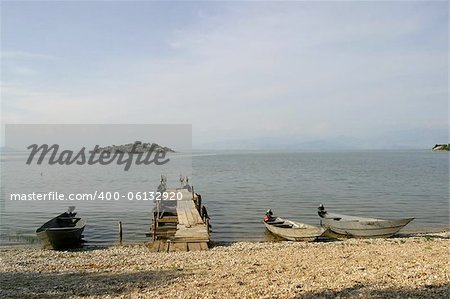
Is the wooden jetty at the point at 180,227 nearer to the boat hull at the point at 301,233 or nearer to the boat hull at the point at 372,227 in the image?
the boat hull at the point at 301,233

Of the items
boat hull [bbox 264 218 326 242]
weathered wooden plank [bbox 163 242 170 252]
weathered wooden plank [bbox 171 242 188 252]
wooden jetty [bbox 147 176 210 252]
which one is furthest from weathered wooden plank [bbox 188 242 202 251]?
boat hull [bbox 264 218 326 242]

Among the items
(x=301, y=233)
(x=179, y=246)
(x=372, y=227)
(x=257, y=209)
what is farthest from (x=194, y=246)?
(x=257, y=209)

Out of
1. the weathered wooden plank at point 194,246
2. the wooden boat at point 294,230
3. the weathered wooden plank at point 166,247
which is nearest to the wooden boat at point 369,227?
the wooden boat at point 294,230

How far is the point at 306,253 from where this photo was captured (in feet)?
62.1

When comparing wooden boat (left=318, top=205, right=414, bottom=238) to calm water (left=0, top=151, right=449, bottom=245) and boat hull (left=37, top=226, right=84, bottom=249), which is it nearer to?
calm water (left=0, top=151, right=449, bottom=245)

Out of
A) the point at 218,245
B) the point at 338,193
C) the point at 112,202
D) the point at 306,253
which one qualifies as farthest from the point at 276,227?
the point at 338,193

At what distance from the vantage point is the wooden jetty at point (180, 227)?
2142cm

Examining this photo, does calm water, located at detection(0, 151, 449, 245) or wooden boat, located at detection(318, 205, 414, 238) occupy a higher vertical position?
wooden boat, located at detection(318, 205, 414, 238)

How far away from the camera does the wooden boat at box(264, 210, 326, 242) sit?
2314cm

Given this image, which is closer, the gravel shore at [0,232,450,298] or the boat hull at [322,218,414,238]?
the gravel shore at [0,232,450,298]

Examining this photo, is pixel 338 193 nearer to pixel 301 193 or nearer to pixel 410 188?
pixel 301 193

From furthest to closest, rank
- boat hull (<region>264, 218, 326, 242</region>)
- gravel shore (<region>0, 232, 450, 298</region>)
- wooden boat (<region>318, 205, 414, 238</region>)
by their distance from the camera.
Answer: wooden boat (<region>318, 205, 414, 238</region>)
boat hull (<region>264, 218, 326, 242</region>)
gravel shore (<region>0, 232, 450, 298</region>)

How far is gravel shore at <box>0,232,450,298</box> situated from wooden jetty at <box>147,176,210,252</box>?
1053mm

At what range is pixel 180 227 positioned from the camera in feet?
81.6
